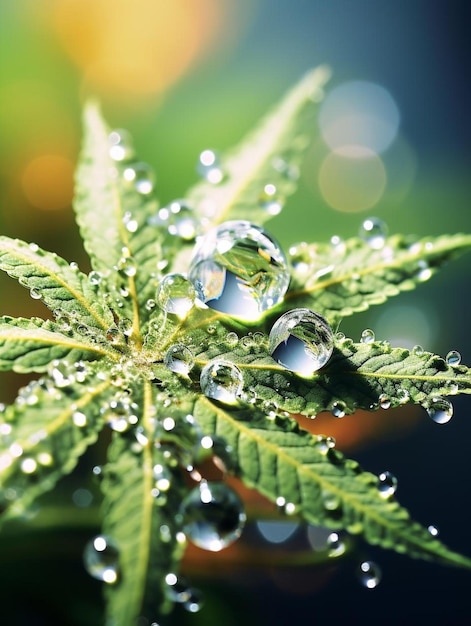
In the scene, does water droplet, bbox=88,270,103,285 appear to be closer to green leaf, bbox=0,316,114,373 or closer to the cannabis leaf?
the cannabis leaf

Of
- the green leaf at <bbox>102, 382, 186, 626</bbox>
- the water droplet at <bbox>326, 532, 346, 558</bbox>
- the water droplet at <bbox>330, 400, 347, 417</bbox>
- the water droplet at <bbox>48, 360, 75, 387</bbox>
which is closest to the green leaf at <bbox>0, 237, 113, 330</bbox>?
the water droplet at <bbox>48, 360, 75, 387</bbox>

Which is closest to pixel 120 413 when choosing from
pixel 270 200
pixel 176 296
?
pixel 176 296

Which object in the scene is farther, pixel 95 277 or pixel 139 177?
pixel 139 177

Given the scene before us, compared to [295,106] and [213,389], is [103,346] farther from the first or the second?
[295,106]

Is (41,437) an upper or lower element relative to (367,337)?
lower

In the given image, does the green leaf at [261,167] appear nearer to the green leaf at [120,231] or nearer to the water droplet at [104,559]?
the green leaf at [120,231]

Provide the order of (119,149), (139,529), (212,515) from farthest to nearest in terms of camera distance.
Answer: (119,149)
(212,515)
(139,529)

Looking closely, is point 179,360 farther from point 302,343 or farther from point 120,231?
point 120,231

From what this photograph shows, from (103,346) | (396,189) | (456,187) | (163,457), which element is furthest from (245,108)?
(163,457)
